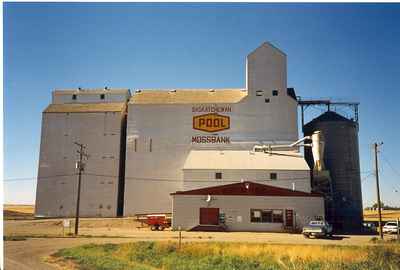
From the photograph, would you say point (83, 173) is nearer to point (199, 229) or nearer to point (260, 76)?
point (199, 229)

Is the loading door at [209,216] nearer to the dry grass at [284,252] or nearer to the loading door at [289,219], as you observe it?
the loading door at [289,219]

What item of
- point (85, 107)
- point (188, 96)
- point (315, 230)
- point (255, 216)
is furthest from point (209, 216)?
point (85, 107)

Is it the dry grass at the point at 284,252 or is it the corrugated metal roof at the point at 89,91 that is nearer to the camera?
the dry grass at the point at 284,252

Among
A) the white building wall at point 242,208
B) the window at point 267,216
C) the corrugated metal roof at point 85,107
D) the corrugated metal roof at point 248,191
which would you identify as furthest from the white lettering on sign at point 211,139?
the window at point 267,216

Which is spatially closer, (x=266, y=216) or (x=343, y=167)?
(x=266, y=216)

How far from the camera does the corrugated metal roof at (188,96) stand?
42.5 metres

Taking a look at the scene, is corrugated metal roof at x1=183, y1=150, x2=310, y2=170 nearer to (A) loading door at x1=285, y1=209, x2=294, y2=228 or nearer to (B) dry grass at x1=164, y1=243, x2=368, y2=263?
(A) loading door at x1=285, y1=209, x2=294, y2=228

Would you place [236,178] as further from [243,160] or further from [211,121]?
[211,121]

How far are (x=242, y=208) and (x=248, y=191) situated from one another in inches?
54.3

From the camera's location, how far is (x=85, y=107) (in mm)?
45062

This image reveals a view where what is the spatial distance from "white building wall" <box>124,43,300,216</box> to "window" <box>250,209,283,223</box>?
9.64 metres

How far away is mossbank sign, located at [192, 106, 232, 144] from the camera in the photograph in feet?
135

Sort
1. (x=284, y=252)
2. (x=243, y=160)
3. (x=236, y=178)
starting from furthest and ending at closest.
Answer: (x=243, y=160) → (x=236, y=178) → (x=284, y=252)

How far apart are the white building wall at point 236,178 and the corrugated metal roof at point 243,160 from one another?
1.26 ft
